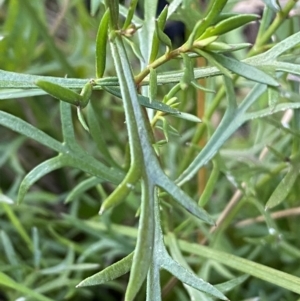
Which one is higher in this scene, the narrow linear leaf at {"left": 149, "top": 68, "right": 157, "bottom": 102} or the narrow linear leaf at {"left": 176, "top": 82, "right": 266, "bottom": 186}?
the narrow linear leaf at {"left": 149, "top": 68, "right": 157, "bottom": 102}

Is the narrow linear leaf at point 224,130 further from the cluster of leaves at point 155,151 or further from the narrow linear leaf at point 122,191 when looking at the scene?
the narrow linear leaf at point 122,191

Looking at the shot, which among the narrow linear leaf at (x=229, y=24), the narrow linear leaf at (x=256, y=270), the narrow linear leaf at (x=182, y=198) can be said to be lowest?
the narrow linear leaf at (x=256, y=270)

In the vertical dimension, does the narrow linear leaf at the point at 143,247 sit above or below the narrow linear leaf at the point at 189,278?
above

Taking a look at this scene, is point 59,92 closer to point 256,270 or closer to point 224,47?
point 224,47

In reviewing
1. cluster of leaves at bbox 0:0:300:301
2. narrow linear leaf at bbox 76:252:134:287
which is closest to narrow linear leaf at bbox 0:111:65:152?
cluster of leaves at bbox 0:0:300:301

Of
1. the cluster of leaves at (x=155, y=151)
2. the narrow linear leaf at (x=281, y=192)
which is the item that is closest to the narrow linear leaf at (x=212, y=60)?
the cluster of leaves at (x=155, y=151)

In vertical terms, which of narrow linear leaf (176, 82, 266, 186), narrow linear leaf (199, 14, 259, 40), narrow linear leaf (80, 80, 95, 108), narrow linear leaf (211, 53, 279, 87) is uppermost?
narrow linear leaf (199, 14, 259, 40)

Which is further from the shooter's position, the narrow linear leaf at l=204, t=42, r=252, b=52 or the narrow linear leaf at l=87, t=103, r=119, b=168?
the narrow linear leaf at l=87, t=103, r=119, b=168

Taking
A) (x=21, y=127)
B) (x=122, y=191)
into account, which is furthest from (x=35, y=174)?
(x=122, y=191)

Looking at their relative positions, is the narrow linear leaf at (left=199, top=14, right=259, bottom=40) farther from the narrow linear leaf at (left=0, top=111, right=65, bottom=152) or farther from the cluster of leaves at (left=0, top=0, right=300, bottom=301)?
the narrow linear leaf at (left=0, top=111, right=65, bottom=152)
